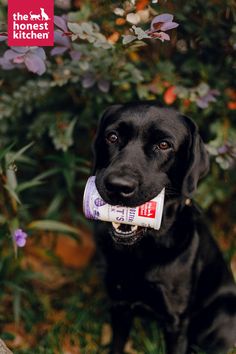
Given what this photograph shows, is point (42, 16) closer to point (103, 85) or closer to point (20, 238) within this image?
point (103, 85)

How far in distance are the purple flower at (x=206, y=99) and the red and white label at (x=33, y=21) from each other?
2.58 feet

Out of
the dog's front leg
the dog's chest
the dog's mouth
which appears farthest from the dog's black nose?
the dog's front leg

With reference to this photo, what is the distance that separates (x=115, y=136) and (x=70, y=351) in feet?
4.01

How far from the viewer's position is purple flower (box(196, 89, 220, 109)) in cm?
285

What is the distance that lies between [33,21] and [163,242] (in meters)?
1.12

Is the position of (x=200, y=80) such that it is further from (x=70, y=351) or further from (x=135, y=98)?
(x=70, y=351)

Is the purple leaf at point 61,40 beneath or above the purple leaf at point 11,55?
above

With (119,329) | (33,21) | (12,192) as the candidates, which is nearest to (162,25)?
(33,21)

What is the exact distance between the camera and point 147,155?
2.40m

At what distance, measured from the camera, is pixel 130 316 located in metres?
2.88

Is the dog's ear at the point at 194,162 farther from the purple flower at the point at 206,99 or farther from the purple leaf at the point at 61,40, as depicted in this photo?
the purple leaf at the point at 61,40

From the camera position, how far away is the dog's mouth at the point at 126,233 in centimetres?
242

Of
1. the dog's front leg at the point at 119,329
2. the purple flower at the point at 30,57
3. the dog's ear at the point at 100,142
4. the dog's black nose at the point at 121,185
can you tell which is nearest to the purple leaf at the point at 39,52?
the purple flower at the point at 30,57

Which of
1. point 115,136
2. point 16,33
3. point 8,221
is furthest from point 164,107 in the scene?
point 8,221
